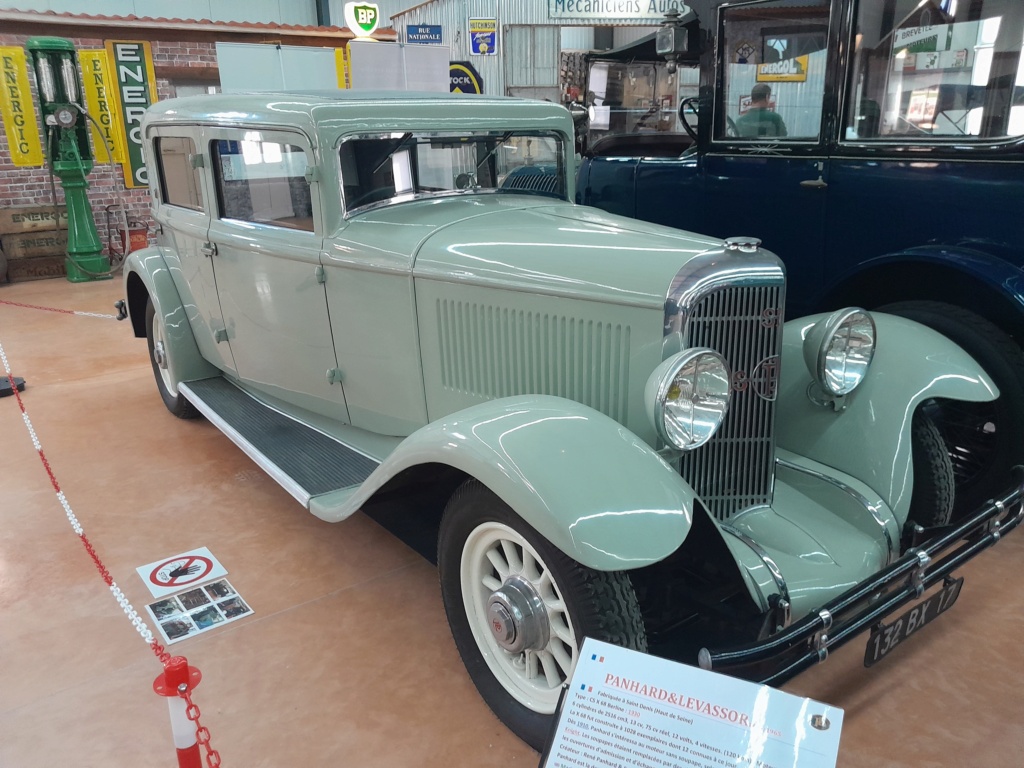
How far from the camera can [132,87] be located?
9102mm

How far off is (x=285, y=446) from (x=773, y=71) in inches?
115

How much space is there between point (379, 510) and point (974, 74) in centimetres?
287

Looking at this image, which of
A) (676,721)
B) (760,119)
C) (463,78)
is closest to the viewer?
(676,721)

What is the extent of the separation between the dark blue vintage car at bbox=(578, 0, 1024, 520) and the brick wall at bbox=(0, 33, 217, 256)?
7659mm

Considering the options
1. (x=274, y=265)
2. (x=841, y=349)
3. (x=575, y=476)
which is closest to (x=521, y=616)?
(x=575, y=476)

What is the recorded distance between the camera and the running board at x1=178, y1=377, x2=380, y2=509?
9.26ft

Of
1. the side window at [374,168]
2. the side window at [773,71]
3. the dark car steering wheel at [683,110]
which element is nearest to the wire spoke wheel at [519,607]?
the side window at [374,168]

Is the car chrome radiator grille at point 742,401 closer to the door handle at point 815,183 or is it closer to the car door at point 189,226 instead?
the door handle at point 815,183

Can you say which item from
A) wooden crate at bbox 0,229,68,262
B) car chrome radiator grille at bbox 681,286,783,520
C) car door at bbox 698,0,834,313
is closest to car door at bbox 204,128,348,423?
car chrome radiator grille at bbox 681,286,783,520

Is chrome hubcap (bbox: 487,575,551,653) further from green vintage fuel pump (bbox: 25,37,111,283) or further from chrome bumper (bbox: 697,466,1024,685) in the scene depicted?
green vintage fuel pump (bbox: 25,37,111,283)

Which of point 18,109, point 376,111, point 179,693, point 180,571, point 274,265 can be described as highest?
point 18,109

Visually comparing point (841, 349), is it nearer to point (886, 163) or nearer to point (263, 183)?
point (886, 163)

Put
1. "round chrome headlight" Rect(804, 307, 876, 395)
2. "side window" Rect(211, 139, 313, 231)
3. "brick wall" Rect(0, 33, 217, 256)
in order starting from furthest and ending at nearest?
1. "brick wall" Rect(0, 33, 217, 256)
2. "side window" Rect(211, 139, 313, 231)
3. "round chrome headlight" Rect(804, 307, 876, 395)

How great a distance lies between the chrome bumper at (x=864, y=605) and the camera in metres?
1.69
